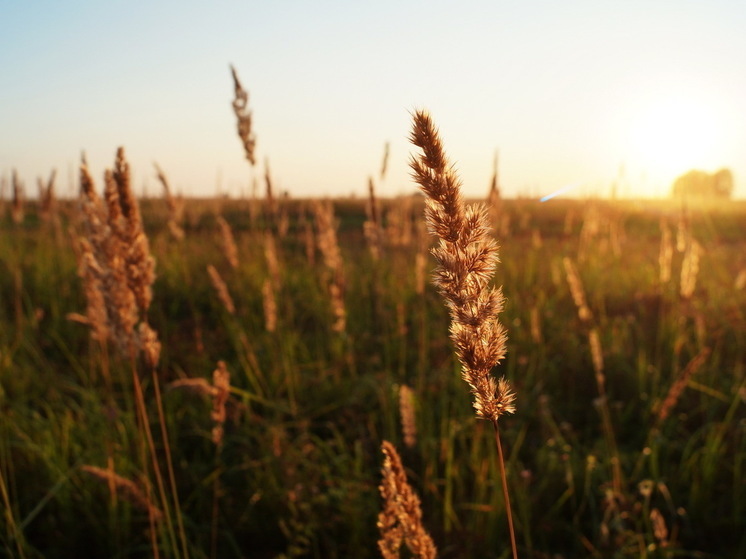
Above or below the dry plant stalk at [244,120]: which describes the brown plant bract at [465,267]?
below

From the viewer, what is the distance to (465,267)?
31.9 inches

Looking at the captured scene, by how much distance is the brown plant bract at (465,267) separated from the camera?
2.56 ft

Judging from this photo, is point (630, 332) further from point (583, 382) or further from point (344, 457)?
point (344, 457)

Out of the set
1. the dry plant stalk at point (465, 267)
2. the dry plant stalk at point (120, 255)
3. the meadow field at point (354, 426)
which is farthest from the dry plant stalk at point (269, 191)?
the dry plant stalk at point (465, 267)

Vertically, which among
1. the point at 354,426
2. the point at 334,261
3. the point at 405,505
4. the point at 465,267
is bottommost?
the point at 354,426

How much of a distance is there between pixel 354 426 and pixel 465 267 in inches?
108

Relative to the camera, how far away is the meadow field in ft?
8.18

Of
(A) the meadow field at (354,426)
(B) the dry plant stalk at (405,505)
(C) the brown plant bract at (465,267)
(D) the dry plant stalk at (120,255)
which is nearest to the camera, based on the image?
(C) the brown plant bract at (465,267)

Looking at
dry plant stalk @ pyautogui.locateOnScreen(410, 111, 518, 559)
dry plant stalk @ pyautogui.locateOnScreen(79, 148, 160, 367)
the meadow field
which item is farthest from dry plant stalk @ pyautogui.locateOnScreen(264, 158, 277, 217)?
dry plant stalk @ pyautogui.locateOnScreen(410, 111, 518, 559)

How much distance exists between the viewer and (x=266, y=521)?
105 inches

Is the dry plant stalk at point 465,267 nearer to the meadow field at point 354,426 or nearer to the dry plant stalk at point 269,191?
the meadow field at point 354,426

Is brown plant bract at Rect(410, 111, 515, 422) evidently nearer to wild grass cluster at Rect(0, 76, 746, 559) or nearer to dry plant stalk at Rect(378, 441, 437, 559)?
wild grass cluster at Rect(0, 76, 746, 559)

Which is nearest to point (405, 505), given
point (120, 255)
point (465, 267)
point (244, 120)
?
point (465, 267)

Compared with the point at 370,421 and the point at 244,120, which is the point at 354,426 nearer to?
the point at 370,421
